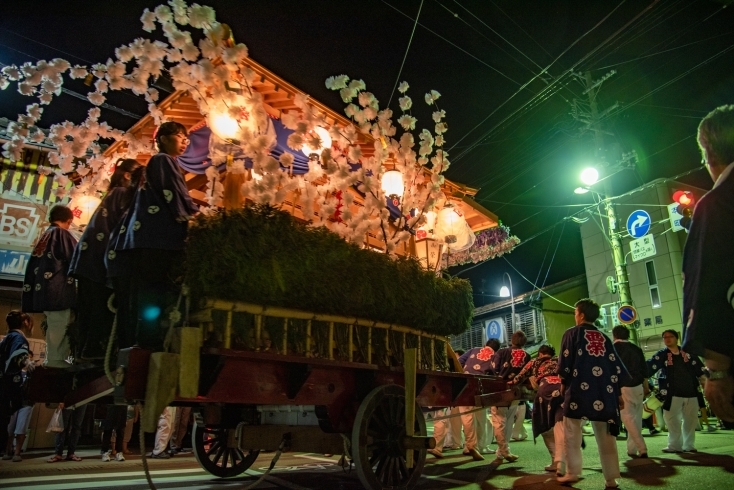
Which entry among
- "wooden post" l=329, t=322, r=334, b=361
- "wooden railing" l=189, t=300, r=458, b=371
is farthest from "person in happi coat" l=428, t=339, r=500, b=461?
"wooden post" l=329, t=322, r=334, b=361

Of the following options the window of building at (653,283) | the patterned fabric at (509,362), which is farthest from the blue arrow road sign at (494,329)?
the patterned fabric at (509,362)

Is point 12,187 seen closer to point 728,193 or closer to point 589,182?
point 728,193

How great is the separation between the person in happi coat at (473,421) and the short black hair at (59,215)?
6.59 meters

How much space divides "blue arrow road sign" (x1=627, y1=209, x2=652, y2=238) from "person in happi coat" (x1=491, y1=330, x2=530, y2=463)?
994 centimetres

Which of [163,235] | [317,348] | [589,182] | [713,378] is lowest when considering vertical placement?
[713,378]

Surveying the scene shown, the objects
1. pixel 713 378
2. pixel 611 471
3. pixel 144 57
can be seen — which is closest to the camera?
pixel 713 378

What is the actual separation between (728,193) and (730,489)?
4.03 m

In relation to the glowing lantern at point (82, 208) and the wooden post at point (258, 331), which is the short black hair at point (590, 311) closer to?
the wooden post at point (258, 331)

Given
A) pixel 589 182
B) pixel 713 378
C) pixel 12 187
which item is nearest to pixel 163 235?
pixel 713 378

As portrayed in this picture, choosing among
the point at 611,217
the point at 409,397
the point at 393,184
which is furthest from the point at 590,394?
the point at 611,217

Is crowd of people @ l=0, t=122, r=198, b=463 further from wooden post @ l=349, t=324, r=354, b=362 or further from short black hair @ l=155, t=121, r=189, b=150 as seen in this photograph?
→ wooden post @ l=349, t=324, r=354, b=362

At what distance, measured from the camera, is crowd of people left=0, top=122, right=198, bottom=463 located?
3.86 m

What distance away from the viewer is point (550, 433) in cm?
680

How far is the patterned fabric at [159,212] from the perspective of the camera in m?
3.80
